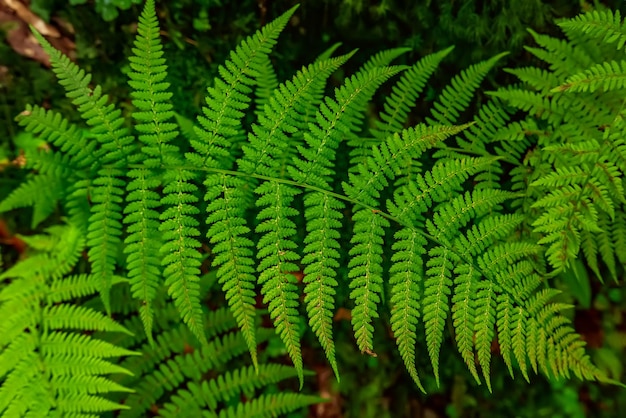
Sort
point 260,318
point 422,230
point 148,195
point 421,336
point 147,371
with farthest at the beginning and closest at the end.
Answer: point 421,336, point 260,318, point 147,371, point 422,230, point 148,195

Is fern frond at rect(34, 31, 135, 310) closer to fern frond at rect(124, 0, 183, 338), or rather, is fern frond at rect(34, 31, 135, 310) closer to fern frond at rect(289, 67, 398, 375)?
fern frond at rect(124, 0, 183, 338)

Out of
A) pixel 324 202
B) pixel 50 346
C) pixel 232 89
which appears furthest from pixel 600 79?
pixel 50 346

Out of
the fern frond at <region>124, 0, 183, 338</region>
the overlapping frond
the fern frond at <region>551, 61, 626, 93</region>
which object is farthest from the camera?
the overlapping frond

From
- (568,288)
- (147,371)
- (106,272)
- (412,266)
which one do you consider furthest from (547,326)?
(147,371)

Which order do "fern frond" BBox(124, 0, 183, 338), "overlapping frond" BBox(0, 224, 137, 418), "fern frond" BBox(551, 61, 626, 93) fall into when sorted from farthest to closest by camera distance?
"overlapping frond" BBox(0, 224, 137, 418) → "fern frond" BBox(551, 61, 626, 93) → "fern frond" BBox(124, 0, 183, 338)

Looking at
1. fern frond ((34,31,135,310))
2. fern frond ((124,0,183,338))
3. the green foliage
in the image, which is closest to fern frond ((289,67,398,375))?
the green foliage

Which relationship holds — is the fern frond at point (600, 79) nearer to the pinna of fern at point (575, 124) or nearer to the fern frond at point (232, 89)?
the pinna of fern at point (575, 124)

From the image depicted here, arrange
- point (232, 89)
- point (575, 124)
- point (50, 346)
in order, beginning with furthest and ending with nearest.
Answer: point (575, 124) → point (50, 346) → point (232, 89)

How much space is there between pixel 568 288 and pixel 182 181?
2.80 metres

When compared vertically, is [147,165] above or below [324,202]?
above

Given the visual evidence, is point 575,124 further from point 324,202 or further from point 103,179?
point 103,179

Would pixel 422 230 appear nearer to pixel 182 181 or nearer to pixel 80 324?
pixel 182 181

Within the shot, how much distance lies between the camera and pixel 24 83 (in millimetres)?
3049

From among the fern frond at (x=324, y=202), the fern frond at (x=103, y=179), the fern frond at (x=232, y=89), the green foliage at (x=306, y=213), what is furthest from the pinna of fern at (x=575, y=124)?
the fern frond at (x=103, y=179)
